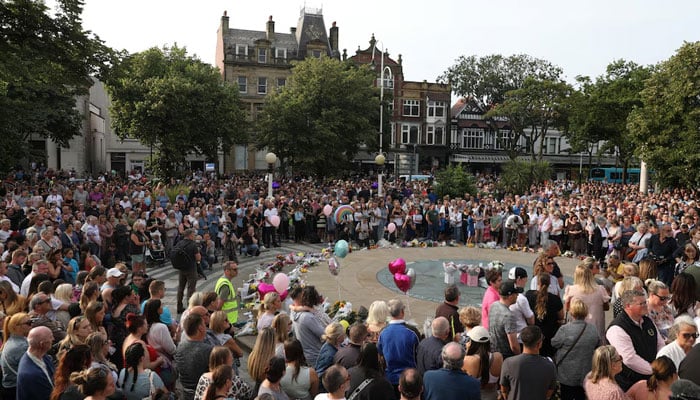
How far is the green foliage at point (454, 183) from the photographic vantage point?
26750 millimetres

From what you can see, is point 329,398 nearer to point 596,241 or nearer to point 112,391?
point 112,391

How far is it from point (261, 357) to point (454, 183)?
2249 cm

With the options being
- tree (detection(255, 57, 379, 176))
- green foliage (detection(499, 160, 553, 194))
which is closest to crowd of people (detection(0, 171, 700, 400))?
green foliage (detection(499, 160, 553, 194))

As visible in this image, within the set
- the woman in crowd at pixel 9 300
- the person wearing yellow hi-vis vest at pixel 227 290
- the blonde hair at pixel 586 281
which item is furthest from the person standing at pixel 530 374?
the woman in crowd at pixel 9 300

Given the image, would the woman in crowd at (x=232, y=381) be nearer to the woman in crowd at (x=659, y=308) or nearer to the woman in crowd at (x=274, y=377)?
the woman in crowd at (x=274, y=377)

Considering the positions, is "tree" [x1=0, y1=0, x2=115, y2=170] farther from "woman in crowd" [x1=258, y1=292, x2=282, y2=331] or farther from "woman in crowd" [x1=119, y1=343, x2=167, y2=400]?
"woman in crowd" [x1=119, y1=343, x2=167, y2=400]

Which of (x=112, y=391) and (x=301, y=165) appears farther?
(x=301, y=165)

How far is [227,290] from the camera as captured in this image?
8.52 meters

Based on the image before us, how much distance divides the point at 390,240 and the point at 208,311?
13.8 metres

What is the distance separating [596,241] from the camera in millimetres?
16562

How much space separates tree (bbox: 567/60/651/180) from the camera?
43.8 m

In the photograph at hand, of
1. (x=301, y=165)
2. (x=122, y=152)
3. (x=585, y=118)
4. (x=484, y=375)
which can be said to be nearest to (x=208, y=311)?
(x=484, y=375)

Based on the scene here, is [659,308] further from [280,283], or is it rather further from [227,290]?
[227,290]

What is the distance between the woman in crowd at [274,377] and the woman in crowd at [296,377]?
25 centimetres
